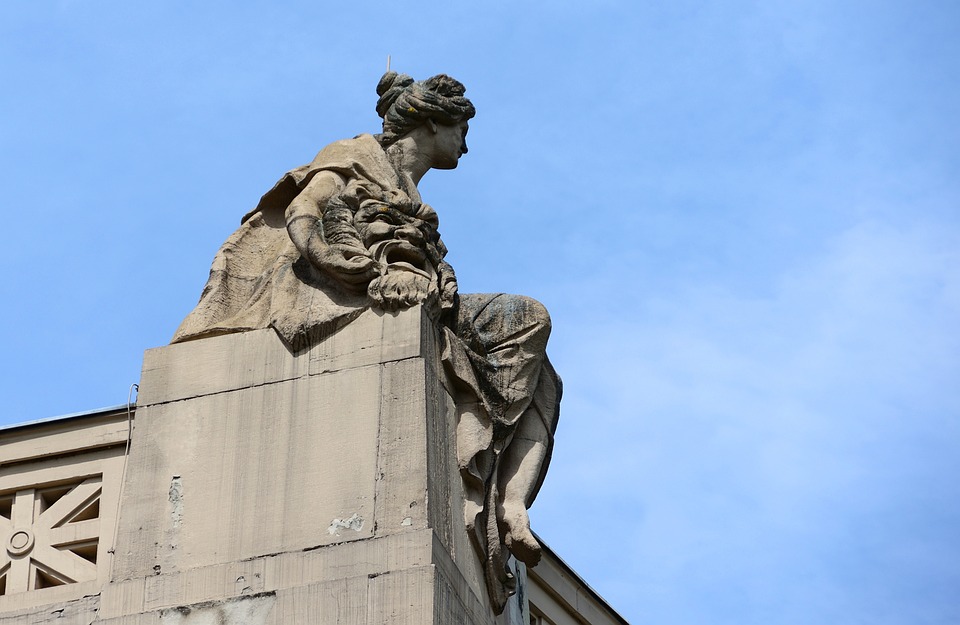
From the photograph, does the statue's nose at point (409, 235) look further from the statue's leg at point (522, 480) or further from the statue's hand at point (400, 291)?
the statue's leg at point (522, 480)

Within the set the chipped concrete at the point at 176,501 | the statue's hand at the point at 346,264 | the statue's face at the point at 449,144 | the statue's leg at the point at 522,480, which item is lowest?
the chipped concrete at the point at 176,501

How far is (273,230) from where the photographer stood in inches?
471


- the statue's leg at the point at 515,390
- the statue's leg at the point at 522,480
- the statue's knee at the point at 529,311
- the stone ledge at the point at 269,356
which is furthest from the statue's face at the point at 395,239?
the statue's leg at the point at 522,480

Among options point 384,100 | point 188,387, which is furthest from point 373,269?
point 384,100

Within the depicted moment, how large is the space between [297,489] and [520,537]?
4.56 ft

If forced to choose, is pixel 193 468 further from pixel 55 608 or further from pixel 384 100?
pixel 384 100

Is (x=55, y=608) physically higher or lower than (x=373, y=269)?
lower

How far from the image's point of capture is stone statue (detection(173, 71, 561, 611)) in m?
10.8

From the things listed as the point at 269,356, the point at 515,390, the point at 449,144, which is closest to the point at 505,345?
the point at 515,390

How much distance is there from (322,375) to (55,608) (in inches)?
73.5

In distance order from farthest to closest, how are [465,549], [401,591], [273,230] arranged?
[273,230], [465,549], [401,591]

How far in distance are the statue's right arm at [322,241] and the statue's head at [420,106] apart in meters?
0.81

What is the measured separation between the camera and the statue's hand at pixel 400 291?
10.7m

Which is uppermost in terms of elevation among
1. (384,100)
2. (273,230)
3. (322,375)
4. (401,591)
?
(384,100)
